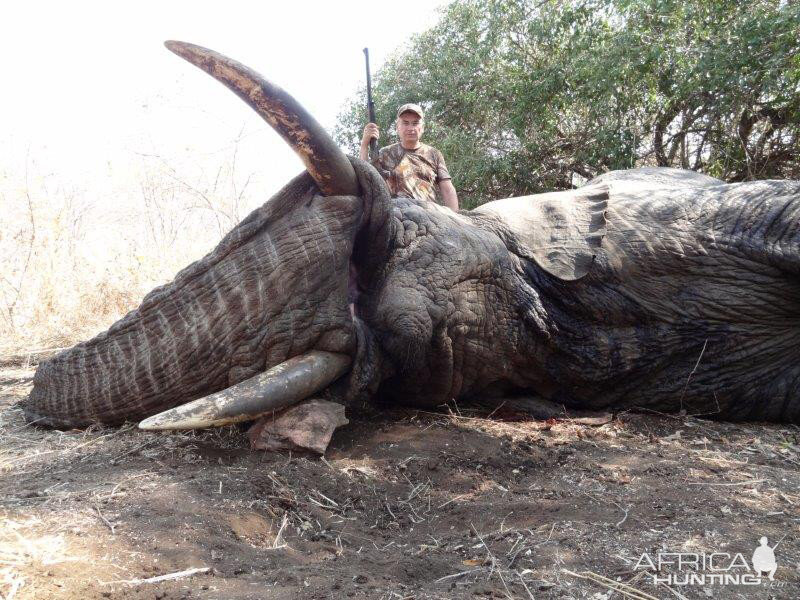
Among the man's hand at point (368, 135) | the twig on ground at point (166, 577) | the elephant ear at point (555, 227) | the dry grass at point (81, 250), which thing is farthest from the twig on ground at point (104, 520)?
the man's hand at point (368, 135)

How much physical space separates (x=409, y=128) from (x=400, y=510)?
5.28m

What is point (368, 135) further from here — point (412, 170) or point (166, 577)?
point (166, 577)

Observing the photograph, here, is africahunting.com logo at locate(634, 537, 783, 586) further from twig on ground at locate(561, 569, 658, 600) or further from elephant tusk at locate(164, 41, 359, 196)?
elephant tusk at locate(164, 41, 359, 196)

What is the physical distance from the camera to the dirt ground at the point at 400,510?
2289 mm

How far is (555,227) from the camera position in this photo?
458cm

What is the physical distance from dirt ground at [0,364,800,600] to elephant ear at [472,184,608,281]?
1.00m

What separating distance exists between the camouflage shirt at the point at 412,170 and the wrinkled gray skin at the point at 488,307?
275cm

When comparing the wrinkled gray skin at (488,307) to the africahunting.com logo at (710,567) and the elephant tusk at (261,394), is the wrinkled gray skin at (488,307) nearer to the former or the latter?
the elephant tusk at (261,394)

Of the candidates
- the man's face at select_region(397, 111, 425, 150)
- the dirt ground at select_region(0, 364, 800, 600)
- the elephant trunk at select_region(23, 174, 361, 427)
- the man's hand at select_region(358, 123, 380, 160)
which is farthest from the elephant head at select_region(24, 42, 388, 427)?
the man's face at select_region(397, 111, 425, 150)

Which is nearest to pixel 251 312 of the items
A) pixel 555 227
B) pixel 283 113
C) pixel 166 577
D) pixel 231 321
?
pixel 231 321

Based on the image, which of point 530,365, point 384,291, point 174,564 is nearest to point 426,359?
point 384,291

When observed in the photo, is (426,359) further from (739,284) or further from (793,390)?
(793,390)

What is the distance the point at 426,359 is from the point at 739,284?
2.05 meters

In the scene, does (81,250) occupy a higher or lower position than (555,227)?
lower
